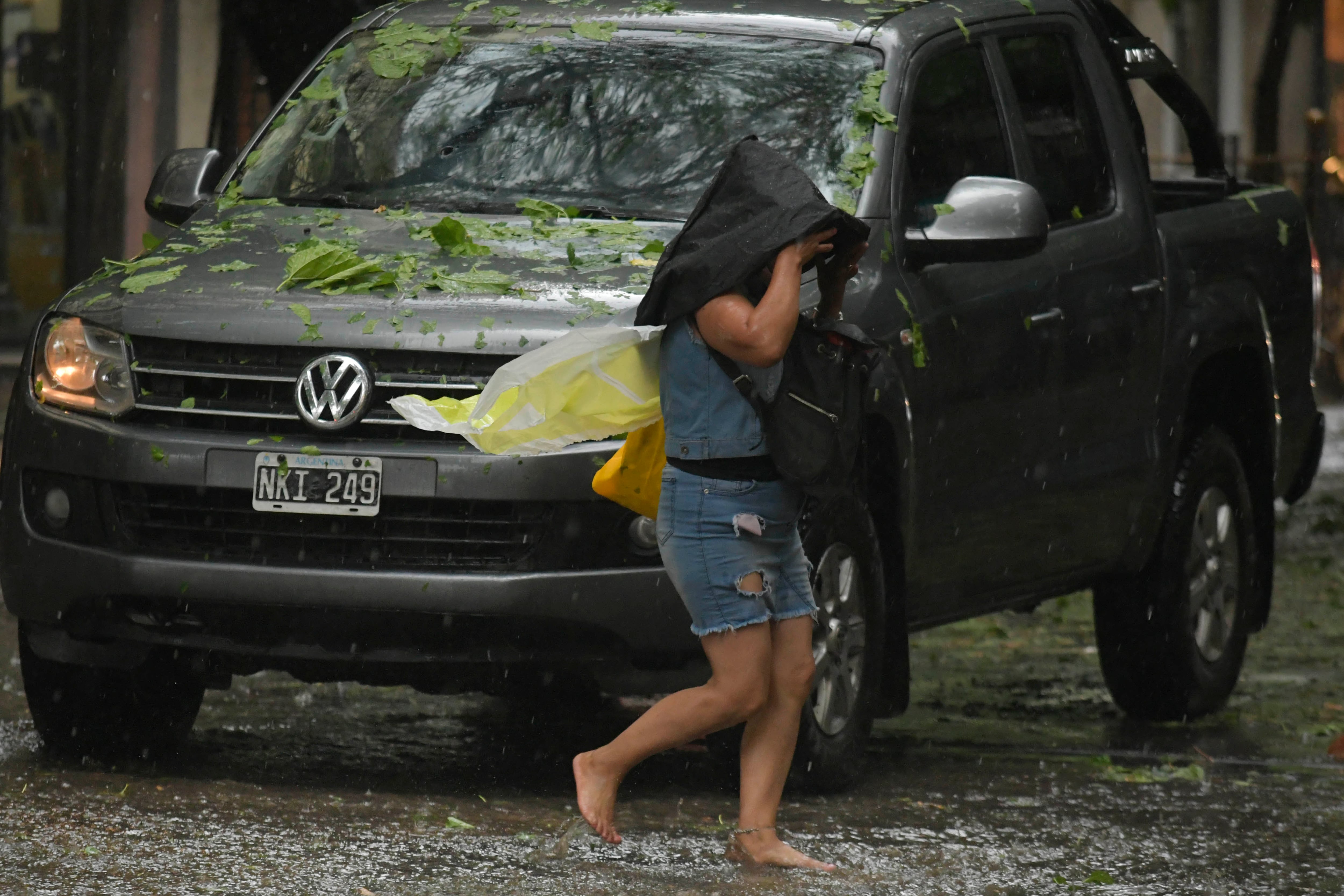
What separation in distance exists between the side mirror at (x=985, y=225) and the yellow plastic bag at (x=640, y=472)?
1430mm

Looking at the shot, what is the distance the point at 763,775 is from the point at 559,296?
1.26 metres

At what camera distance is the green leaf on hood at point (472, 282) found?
602cm

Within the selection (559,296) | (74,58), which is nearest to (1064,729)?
(559,296)

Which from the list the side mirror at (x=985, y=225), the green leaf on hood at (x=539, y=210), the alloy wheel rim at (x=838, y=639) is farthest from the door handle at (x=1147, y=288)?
the green leaf on hood at (x=539, y=210)

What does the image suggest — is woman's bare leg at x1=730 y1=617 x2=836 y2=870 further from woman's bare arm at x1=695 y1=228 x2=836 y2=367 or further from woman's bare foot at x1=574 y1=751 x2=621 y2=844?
woman's bare arm at x1=695 y1=228 x2=836 y2=367

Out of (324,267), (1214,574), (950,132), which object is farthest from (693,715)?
(1214,574)

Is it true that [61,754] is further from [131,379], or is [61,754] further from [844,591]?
[844,591]

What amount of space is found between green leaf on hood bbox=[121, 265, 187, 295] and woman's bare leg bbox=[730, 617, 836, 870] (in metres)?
1.85

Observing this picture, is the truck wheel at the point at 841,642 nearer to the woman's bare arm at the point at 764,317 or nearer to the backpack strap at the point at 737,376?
the backpack strap at the point at 737,376

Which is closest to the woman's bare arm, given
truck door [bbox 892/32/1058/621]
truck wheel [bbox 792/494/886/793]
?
truck wheel [bbox 792/494/886/793]

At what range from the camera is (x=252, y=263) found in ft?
20.6

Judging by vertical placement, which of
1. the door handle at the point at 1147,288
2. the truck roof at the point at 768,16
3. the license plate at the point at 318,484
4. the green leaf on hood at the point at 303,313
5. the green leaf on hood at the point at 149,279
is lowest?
the license plate at the point at 318,484

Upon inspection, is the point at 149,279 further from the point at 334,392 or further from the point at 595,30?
the point at 595,30

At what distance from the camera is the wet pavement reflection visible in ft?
17.3
